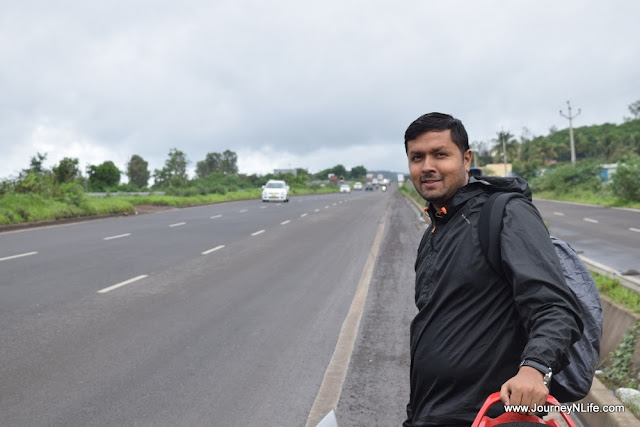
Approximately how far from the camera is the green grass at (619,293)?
5.97 meters

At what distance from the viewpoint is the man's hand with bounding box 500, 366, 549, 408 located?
171 cm

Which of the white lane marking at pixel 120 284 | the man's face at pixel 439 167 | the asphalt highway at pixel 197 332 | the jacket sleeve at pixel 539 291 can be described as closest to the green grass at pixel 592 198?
Answer: the asphalt highway at pixel 197 332

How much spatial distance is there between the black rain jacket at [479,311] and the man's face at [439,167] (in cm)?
7

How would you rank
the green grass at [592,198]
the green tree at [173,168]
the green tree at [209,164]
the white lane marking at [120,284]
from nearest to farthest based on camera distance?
the white lane marking at [120,284], the green grass at [592,198], the green tree at [173,168], the green tree at [209,164]

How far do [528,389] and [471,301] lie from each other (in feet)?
1.27

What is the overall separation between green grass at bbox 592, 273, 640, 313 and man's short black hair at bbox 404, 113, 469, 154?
428cm

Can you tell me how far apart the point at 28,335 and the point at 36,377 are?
1.58 m

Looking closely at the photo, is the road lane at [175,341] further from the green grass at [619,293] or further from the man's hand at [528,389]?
the green grass at [619,293]

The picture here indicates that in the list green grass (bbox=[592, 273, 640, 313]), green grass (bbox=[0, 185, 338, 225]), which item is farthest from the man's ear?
green grass (bbox=[0, 185, 338, 225])

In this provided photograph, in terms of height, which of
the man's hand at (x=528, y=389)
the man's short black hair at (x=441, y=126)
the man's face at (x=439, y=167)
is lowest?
the man's hand at (x=528, y=389)

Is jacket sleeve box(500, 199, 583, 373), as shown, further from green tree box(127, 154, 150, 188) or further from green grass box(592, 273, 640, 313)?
green tree box(127, 154, 150, 188)

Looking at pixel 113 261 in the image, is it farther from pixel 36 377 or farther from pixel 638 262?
pixel 638 262

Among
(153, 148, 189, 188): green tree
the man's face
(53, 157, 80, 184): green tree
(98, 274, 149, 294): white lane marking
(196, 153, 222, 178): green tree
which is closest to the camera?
the man's face

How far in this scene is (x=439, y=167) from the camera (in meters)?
2.25
